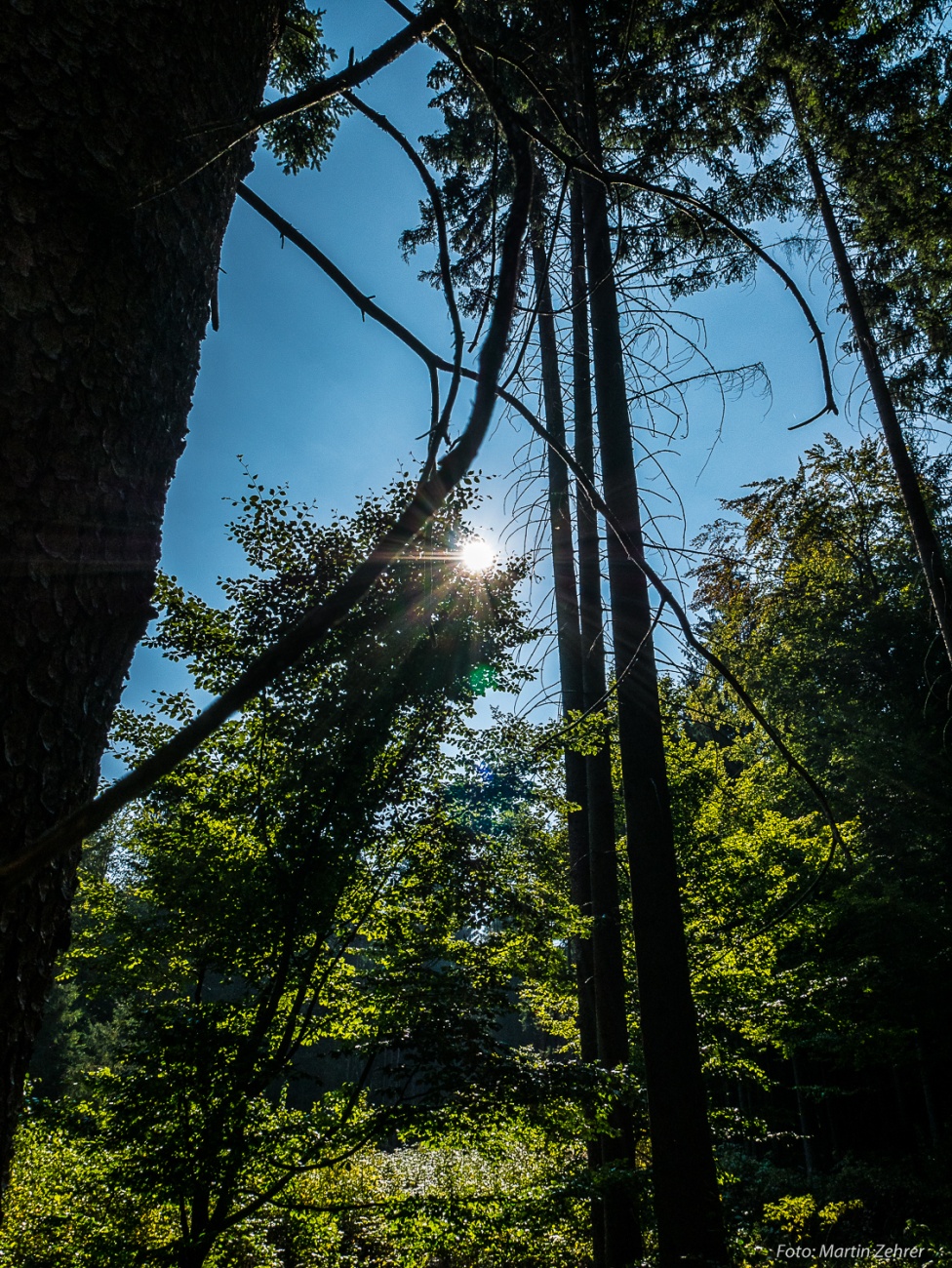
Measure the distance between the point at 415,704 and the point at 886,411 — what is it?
210 inches

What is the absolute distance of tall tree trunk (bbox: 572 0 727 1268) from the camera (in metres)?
3.27

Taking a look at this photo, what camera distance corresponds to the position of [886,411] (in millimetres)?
6492

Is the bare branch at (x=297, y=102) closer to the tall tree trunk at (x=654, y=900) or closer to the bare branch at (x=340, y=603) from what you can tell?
the bare branch at (x=340, y=603)

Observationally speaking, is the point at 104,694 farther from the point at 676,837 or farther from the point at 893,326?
the point at 676,837

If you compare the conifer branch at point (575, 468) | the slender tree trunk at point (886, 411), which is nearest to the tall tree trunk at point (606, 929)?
the slender tree trunk at point (886, 411)

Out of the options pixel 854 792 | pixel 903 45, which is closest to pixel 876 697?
pixel 854 792

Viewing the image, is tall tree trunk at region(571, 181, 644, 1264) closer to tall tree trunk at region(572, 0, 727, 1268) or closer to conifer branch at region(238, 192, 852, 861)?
tall tree trunk at region(572, 0, 727, 1268)

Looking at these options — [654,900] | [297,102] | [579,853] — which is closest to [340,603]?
[297,102]

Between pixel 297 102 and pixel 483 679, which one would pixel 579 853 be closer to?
pixel 483 679

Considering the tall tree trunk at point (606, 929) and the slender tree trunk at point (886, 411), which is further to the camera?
the slender tree trunk at point (886, 411)

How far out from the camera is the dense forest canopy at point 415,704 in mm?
717

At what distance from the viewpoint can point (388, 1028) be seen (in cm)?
448

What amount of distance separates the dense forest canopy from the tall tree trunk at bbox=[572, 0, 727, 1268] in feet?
0.07

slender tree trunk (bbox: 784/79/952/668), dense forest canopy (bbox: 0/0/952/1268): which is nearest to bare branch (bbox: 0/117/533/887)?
dense forest canopy (bbox: 0/0/952/1268)
